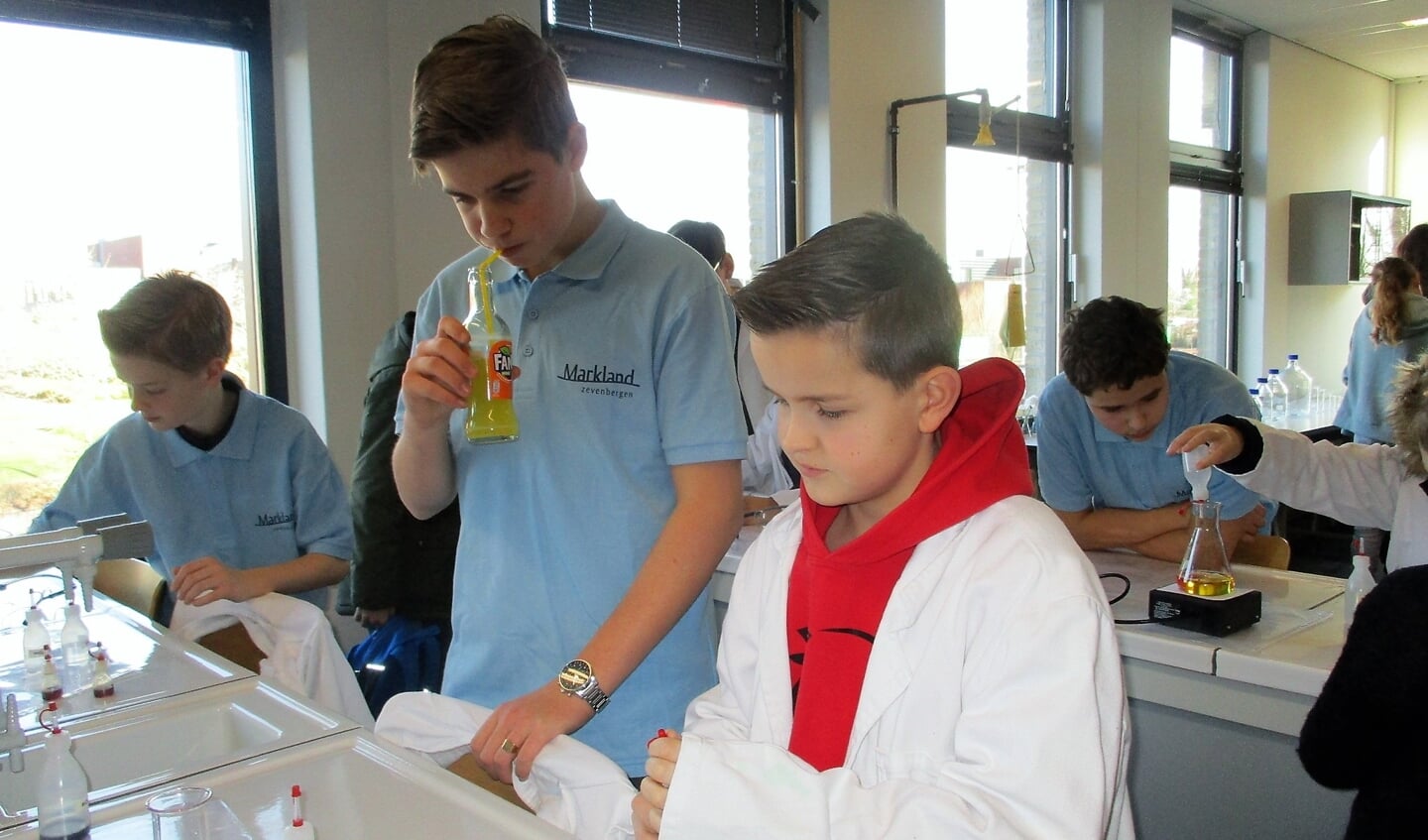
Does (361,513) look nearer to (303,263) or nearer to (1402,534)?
(303,263)

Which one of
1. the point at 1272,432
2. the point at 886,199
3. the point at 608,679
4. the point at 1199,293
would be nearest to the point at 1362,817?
the point at 608,679

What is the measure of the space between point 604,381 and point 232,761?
0.62m

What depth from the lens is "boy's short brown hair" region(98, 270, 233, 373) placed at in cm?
196

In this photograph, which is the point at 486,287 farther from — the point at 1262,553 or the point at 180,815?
the point at 1262,553

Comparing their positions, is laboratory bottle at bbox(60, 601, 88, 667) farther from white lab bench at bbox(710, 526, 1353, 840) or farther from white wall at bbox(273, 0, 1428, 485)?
white lab bench at bbox(710, 526, 1353, 840)

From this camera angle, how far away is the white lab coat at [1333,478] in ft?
7.36

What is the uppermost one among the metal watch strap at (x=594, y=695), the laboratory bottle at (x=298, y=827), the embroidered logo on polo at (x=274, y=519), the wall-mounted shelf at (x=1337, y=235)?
the wall-mounted shelf at (x=1337, y=235)

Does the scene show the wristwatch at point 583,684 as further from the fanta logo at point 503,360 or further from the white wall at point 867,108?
the white wall at point 867,108

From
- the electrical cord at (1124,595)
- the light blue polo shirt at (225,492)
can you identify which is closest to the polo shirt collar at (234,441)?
the light blue polo shirt at (225,492)

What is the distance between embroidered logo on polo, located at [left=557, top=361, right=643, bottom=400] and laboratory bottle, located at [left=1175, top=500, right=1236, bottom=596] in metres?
1.21

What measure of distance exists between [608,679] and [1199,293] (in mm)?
Result: 7265

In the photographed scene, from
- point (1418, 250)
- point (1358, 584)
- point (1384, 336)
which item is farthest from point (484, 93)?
point (1418, 250)

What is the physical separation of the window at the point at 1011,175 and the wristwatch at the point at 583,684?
3.95 m

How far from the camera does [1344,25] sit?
7.02 m
